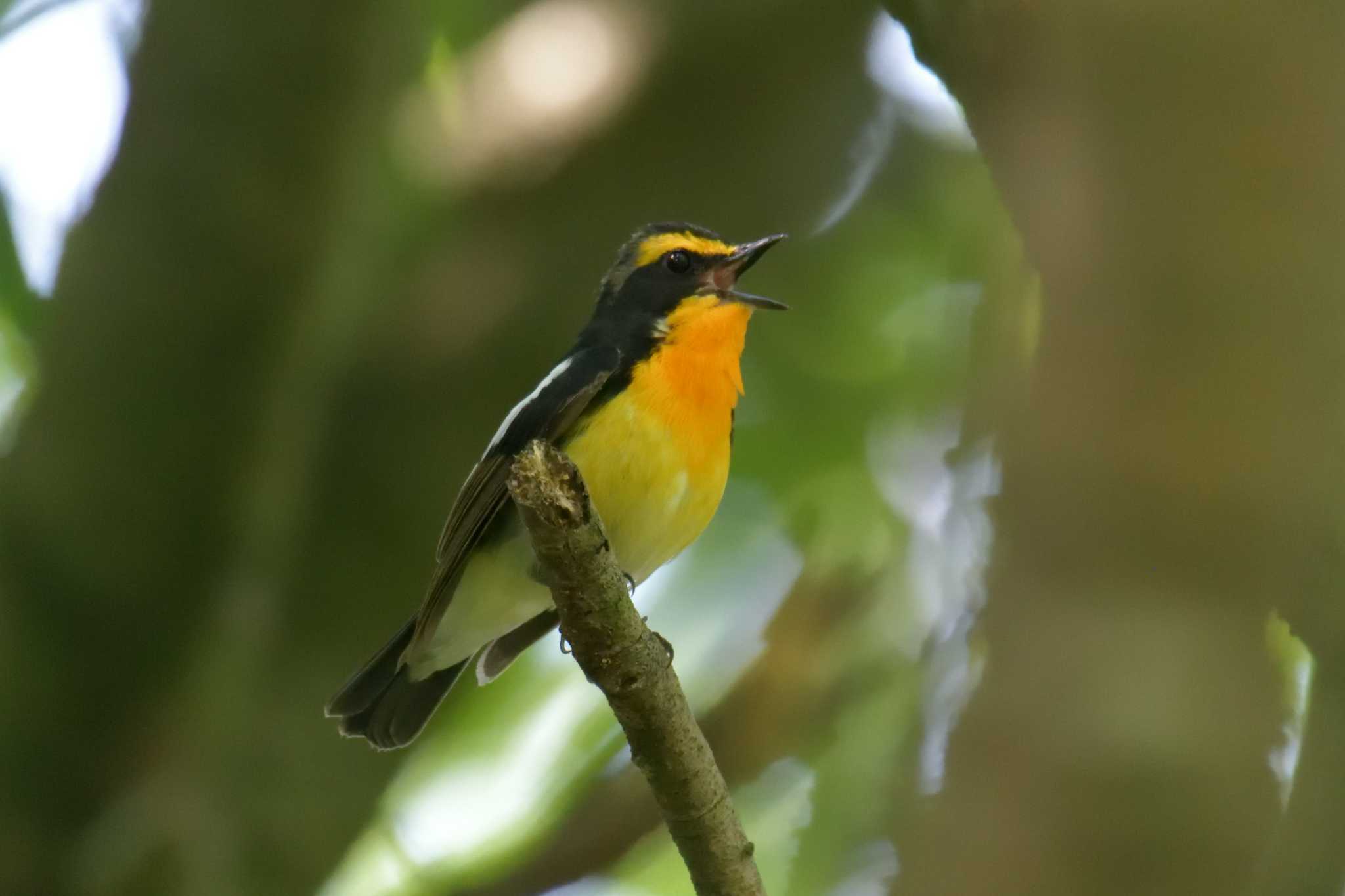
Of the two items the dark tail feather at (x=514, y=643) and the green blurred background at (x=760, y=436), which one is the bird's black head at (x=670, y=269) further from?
the dark tail feather at (x=514, y=643)

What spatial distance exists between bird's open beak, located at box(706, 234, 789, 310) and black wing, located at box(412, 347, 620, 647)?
Answer: 52 cm

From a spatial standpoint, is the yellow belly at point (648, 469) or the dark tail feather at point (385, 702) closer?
the yellow belly at point (648, 469)

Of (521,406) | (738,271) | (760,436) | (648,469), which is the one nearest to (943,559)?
(648,469)

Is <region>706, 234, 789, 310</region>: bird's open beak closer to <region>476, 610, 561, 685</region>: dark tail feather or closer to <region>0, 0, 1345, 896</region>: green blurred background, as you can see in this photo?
<region>0, 0, 1345, 896</region>: green blurred background

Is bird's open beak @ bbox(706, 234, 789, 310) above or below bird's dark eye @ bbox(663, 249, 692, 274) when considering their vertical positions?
below

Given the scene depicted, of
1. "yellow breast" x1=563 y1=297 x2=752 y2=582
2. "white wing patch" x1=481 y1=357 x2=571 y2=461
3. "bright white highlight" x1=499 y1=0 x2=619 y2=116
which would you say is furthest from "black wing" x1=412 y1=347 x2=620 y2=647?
"bright white highlight" x1=499 y1=0 x2=619 y2=116

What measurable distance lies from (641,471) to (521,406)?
1.17 feet

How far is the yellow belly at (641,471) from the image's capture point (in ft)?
12.7

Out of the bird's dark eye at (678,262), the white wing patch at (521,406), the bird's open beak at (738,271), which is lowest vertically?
the white wing patch at (521,406)

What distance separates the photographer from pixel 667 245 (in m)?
4.41

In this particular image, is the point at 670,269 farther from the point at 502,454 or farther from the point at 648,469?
the point at 502,454

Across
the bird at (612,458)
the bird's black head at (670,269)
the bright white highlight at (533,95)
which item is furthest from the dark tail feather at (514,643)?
the bright white highlight at (533,95)

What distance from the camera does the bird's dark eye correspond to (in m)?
4.42

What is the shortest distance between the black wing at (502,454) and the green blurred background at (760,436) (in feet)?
1.00
